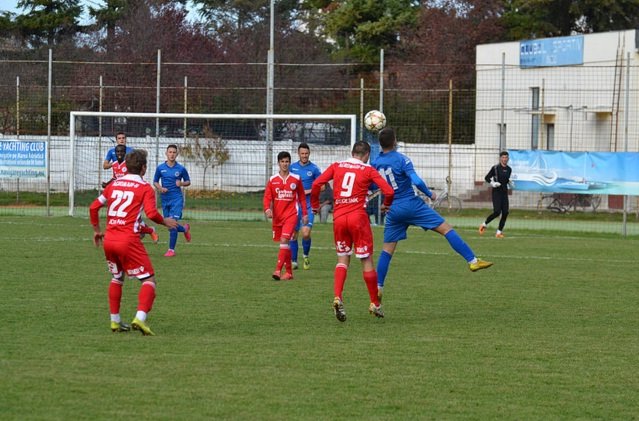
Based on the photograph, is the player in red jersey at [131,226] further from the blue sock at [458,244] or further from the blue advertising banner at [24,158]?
the blue advertising banner at [24,158]

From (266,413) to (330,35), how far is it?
52486 mm

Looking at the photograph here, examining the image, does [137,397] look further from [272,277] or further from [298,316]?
[272,277]

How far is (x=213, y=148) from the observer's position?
90.4 feet

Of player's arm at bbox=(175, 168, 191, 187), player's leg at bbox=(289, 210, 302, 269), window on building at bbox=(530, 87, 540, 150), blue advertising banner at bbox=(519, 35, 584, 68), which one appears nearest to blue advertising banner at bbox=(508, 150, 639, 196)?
window on building at bbox=(530, 87, 540, 150)

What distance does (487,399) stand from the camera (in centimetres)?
725

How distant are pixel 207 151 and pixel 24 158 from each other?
4.77 m

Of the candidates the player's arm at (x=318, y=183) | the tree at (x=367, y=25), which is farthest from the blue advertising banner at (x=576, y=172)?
the tree at (x=367, y=25)

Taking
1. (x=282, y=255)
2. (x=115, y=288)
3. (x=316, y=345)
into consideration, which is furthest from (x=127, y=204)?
(x=282, y=255)

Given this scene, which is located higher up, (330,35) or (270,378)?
(330,35)

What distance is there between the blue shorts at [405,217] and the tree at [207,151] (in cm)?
1563

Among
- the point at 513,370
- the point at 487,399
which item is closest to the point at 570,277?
the point at 513,370

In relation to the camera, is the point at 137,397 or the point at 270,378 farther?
the point at 270,378

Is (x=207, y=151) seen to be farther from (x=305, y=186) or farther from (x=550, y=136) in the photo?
(x=550, y=136)

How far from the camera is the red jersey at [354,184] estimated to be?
1068 cm
